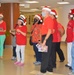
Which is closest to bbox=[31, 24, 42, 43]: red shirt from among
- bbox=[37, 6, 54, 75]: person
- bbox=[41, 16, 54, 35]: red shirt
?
bbox=[37, 6, 54, 75]: person

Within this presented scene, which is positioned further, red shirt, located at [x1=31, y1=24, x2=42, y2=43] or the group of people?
red shirt, located at [x1=31, y1=24, x2=42, y2=43]

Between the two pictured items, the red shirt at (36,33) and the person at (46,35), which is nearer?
the person at (46,35)

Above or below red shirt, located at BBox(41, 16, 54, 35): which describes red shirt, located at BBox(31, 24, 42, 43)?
below

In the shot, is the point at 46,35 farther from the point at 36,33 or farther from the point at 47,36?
the point at 36,33

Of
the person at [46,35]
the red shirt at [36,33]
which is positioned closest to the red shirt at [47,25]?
the person at [46,35]

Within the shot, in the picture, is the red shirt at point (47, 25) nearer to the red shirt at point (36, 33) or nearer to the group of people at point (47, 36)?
the group of people at point (47, 36)

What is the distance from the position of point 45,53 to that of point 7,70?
63.2 inches

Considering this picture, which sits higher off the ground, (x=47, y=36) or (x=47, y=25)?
(x=47, y=25)

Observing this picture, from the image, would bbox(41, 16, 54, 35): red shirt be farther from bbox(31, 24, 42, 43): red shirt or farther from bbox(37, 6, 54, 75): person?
bbox(31, 24, 42, 43): red shirt

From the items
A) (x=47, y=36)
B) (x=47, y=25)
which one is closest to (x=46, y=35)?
(x=47, y=36)

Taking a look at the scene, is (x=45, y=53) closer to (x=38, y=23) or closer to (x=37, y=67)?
(x=37, y=67)

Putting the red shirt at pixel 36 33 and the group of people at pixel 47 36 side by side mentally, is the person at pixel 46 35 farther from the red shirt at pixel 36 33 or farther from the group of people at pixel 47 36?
the red shirt at pixel 36 33

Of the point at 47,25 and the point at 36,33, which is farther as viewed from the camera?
the point at 36,33

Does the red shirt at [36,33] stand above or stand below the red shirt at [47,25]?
below
